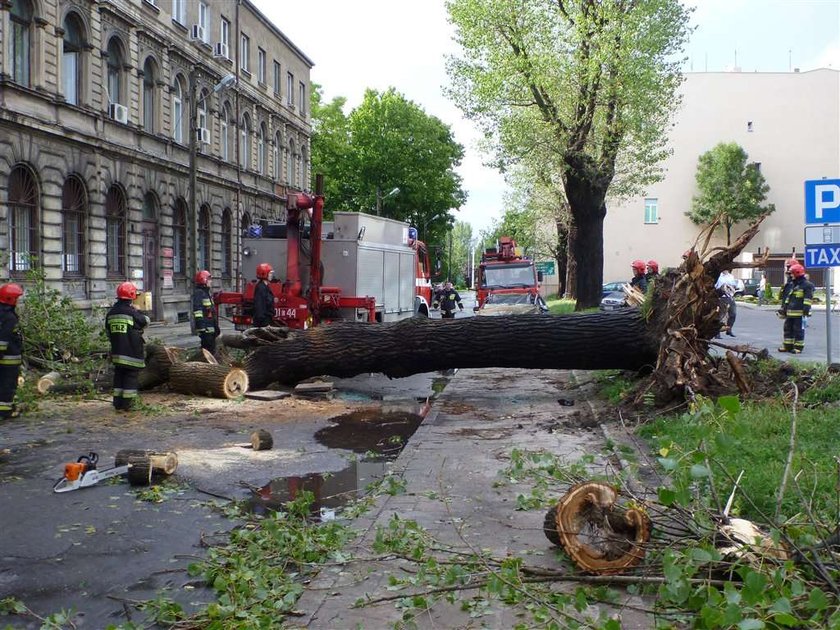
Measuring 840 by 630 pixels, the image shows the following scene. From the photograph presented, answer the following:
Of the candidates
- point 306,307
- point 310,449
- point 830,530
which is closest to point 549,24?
point 306,307

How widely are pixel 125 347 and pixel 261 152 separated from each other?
98.6ft

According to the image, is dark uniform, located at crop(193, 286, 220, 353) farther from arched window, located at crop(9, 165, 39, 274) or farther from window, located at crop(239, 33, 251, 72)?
window, located at crop(239, 33, 251, 72)

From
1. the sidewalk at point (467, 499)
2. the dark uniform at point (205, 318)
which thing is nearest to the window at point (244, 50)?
the dark uniform at point (205, 318)

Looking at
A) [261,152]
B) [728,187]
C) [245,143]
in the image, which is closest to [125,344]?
[245,143]

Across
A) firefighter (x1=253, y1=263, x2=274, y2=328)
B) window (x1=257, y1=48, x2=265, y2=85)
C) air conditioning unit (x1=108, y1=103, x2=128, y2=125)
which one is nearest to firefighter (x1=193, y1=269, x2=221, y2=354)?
firefighter (x1=253, y1=263, x2=274, y2=328)

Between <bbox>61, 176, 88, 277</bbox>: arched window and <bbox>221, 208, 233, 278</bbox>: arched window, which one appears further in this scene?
<bbox>221, 208, 233, 278</bbox>: arched window

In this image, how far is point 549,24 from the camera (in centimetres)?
2561

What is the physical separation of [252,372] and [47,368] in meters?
Answer: 3.11

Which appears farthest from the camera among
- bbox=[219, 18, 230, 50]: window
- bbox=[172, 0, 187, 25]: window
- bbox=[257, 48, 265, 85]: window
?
bbox=[257, 48, 265, 85]: window

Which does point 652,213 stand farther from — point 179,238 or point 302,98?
point 179,238

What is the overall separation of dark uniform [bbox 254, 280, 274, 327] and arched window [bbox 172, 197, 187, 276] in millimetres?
16476

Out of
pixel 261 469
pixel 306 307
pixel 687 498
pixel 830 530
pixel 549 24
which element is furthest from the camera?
pixel 549 24

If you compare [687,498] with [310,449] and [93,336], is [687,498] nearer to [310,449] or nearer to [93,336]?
[310,449]

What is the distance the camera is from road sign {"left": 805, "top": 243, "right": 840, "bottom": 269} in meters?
11.1
